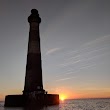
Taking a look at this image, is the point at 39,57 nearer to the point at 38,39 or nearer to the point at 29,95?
the point at 38,39

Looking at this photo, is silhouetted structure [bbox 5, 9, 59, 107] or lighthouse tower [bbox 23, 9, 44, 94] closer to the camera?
silhouetted structure [bbox 5, 9, 59, 107]

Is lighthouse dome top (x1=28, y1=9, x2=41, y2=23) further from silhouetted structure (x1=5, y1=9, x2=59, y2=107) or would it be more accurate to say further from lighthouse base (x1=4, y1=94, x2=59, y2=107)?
lighthouse base (x1=4, y1=94, x2=59, y2=107)

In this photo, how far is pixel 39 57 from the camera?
117 feet

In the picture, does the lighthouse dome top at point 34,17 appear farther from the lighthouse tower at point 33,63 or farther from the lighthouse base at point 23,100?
the lighthouse base at point 23,100

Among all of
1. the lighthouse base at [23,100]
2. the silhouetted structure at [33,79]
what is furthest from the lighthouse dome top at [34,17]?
the lighthouse base at [23,100]

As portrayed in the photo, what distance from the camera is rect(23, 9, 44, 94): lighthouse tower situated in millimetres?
34300

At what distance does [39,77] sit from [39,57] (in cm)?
348

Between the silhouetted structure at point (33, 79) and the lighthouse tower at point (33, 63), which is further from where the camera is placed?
the lighthouse tower at point (33, 63)

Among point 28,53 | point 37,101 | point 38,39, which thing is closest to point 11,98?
point 37,101

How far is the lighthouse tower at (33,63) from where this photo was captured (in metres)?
34.3

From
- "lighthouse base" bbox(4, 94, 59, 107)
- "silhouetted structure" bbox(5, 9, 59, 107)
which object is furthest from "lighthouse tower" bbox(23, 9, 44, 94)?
"lighthouse base" bbox(4, 94, 59, 107)

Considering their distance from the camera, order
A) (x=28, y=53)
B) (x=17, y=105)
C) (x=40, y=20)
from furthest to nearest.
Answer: (x=40, y=20)
(x=28, y=53)
(x=17, y=105)

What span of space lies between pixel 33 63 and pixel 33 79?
2.74 metres

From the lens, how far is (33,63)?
115 ft
